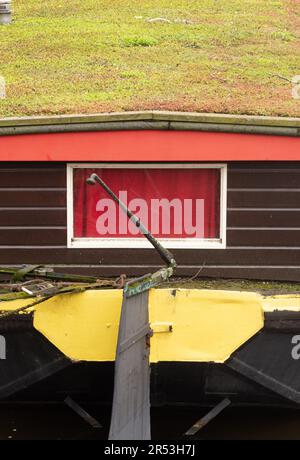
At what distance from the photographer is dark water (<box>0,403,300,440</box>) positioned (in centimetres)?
709

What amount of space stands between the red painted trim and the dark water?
2.27 m

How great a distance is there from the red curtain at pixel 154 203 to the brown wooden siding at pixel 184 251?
0.16 meters

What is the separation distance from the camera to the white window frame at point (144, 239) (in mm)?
7223

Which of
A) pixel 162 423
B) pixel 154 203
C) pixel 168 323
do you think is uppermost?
pixel 154 203

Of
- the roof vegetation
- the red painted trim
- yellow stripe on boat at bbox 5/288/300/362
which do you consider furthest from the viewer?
the roof vegetation

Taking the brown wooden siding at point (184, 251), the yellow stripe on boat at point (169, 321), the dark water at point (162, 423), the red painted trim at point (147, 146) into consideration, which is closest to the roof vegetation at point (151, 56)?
the red painted trim at point (147, 146)

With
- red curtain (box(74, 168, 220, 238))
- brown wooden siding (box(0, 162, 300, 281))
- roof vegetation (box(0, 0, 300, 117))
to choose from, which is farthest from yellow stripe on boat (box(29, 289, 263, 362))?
roof vegetation (box(0, 0, 300, 117))

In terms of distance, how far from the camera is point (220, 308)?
20.8 ft

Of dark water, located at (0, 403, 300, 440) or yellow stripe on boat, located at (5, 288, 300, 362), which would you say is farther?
dark water, located at (0, 403, 300, 440)

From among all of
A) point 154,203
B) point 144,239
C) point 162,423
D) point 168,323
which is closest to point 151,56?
point 154,203

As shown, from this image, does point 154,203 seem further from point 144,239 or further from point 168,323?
point 168,323

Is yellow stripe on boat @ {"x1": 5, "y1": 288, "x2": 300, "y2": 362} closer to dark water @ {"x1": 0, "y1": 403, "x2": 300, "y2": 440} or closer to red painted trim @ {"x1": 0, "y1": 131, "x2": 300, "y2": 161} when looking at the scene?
dark water @ {"x1": 0, "y1": 403, "x2": 300, "y2": 440}

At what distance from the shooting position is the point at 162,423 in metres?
7.27

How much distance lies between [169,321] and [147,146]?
1641 mm
